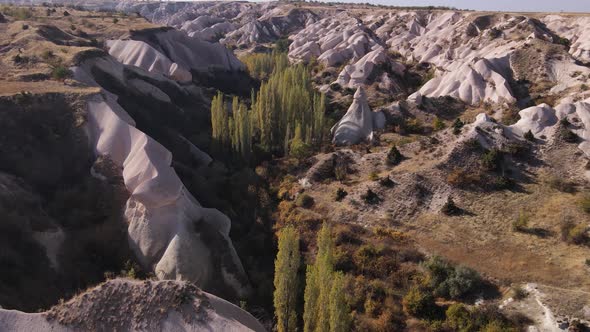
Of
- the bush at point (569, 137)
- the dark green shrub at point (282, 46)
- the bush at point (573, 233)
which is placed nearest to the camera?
the bush at point (573, 233)

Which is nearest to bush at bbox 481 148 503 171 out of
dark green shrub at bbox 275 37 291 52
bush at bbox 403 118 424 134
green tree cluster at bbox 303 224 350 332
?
bush at bbox 403 118 424 134

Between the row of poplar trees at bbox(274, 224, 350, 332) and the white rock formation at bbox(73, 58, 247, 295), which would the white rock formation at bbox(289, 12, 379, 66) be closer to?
the white rock formation at bbox(73, 58, 247, 295)

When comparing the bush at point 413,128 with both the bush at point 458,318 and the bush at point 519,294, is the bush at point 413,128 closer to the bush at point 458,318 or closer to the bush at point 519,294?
the bush at point 519,294

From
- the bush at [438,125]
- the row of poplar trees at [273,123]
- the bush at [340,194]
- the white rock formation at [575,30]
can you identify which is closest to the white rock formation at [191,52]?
the row of poplar trees at [273,123]

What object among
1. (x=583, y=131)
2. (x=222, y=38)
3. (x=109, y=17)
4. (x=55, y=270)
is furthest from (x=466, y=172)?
(x=222, y=38)

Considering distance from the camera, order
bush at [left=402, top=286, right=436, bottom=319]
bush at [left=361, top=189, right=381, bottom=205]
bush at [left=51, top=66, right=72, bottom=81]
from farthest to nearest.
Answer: bush at [left=51, top=66, right=72, bottom=81] → bush at [left=361, top=189, right=381, bottom=205] → bush at [left=402, top=286, right=436, bottom=319]

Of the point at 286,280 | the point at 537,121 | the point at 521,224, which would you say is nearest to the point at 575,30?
the point at 537,121
